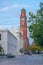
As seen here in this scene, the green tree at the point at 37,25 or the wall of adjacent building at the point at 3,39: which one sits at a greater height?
the green tree at the point at 37,25

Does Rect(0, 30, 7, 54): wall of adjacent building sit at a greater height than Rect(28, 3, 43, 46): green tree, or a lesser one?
lesser

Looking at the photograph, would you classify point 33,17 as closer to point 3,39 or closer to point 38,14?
point 38,14

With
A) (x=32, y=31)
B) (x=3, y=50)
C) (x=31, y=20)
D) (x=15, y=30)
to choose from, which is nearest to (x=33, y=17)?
(x=31, y=20)

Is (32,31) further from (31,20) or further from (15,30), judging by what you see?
(15,30)

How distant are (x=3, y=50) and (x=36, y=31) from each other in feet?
293

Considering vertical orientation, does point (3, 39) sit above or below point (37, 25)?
below

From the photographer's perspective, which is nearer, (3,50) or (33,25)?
(33,25)

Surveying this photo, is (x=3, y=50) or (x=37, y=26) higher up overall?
(x=37, y=26)

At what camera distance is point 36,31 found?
31.9 m

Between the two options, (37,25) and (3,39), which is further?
(3,39)

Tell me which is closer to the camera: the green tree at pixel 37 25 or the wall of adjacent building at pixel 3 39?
the green tree at pixel 37 25

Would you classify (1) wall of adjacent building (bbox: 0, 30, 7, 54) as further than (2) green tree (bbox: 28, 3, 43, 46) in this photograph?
Yes

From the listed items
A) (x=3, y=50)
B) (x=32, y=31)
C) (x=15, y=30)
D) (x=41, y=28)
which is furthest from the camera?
(x=15, y=30)

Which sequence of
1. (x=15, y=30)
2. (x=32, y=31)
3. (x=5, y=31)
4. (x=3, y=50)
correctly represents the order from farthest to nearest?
(x=15, y=30), (x=5, y=31), (x=3, y=50), (x=32, y=31)
